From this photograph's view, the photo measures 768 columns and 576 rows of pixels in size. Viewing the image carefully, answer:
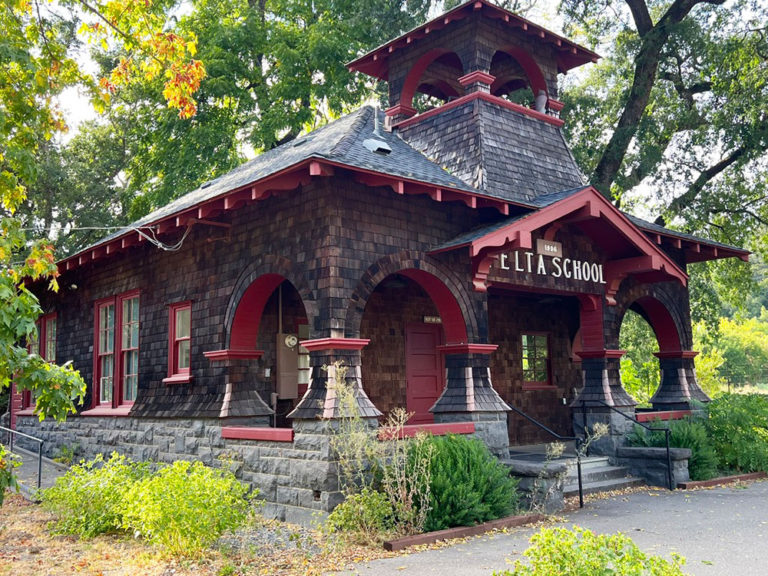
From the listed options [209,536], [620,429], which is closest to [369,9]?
[620,429]

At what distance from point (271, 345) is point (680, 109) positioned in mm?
13757

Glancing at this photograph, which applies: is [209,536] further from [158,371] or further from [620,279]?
[620,279]

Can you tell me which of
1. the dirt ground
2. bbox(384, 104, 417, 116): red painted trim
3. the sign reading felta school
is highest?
bbox(384, 104, 417, 116): red painted trim

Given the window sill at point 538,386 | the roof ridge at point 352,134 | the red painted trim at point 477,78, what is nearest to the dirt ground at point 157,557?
the roof ridge at point 352,134

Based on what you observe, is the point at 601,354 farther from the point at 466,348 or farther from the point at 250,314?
the point at 250,314

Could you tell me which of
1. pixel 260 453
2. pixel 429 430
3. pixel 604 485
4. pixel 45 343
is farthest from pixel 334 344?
pixel 45 343

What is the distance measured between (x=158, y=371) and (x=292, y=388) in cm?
255

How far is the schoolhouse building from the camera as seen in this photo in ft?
32.3

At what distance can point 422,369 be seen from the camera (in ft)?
46.3

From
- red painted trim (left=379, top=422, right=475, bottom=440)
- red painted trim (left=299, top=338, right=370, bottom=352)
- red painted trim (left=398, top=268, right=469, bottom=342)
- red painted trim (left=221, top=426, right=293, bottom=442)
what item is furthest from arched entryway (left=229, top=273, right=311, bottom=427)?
red painted trim (left=379, top=422, right=475, bottom=440)

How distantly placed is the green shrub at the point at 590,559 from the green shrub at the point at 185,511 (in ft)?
14.3

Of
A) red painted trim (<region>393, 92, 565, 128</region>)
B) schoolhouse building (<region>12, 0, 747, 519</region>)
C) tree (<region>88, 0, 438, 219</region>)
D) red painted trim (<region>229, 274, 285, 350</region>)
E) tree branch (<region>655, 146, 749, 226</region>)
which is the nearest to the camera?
schoolhouse building (<region>12, 0, 747, 519</region>)

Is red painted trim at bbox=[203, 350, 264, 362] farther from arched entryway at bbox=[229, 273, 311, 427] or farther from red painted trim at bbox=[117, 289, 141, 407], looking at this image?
red painted trim at bbox=[117, 289, 141, 407]

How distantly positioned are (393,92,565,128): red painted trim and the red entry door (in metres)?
3.90
